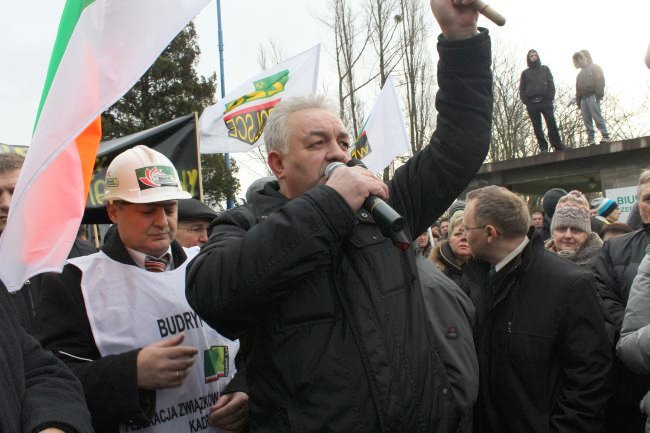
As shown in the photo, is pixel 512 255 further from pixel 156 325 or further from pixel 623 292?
Result: pixel 156 325

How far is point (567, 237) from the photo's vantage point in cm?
426

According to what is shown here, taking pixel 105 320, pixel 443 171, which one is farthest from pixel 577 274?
pixel 105 320

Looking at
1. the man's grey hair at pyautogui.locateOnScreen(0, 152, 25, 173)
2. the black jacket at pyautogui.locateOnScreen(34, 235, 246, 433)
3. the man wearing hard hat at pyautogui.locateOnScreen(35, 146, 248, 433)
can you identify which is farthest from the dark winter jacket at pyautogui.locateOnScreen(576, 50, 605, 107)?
the black jacket at pyautogui.locateOnScreen(34, 235, 246, 433)


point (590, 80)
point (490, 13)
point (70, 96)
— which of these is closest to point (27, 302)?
point (70, 96)

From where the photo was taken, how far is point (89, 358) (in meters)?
2.28

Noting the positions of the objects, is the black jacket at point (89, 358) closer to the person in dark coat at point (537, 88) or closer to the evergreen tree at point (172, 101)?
the person in dark coat at point (537, 88)

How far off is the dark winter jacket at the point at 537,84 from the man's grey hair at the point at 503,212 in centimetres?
1126

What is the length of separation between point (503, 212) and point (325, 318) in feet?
5.26

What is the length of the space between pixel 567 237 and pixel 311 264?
3016mm

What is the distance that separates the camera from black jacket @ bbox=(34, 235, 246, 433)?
2.13 metres

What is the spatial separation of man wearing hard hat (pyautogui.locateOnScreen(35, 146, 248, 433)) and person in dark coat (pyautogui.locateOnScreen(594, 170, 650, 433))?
5.69ft

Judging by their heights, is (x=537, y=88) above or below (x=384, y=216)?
above

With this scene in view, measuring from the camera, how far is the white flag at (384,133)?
22.2 ft

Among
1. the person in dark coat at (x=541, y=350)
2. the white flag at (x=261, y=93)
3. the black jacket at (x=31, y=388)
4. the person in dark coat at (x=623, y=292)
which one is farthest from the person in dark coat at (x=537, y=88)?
the black jacket at (x=31, y=388)
